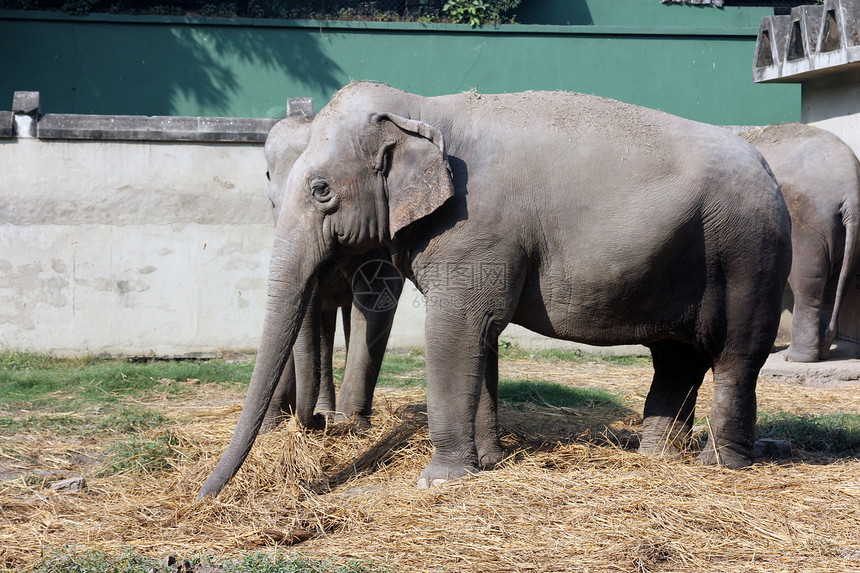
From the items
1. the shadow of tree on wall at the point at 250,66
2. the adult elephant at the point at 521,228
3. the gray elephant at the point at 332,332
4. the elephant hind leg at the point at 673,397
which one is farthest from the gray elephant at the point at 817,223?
the shadow of tree on wall at the point at 250,66

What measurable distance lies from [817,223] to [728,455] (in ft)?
14.2

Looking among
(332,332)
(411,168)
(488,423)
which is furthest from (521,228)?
(332,332)

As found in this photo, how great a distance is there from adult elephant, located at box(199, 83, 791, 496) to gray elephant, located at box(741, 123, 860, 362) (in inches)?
159

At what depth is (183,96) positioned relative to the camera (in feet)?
44.0

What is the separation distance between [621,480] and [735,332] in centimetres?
101

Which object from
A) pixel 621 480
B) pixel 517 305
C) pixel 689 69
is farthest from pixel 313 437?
pixel 689 69

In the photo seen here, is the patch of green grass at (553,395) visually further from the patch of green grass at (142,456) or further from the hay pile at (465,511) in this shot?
the patch of green grass at (142,456)

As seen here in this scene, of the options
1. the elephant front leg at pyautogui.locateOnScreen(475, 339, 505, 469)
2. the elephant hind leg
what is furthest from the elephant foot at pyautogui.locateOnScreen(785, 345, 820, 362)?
the elephant front leg at pyautogui.locateOnScreen(475, 339, 505, 469)

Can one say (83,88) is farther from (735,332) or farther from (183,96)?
(735,332)

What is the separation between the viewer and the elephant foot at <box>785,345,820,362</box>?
28.0ft

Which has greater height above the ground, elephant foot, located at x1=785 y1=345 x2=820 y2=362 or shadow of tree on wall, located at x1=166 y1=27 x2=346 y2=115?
shadow of tree on wall, located at x1=166 y1=27 x2=346 y2=115

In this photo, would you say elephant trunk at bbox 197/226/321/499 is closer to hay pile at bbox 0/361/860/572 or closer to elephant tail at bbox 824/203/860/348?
hay pile at bbox 0/361/860/572

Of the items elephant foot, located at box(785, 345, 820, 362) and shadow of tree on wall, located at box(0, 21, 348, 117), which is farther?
shadow of tree on wall, located at box(0, 21, 348, 117)

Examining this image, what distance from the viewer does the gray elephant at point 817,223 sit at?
8.35m
